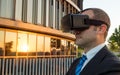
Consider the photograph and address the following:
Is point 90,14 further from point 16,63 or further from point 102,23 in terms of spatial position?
point 16,63

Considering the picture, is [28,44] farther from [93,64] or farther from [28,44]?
[93,64]

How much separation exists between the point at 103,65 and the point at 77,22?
1.87 ft

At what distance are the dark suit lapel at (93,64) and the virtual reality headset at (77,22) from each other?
311 millimetres

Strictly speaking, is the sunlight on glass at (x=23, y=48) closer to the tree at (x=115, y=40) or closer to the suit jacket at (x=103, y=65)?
the suit jacket at (x=103, y=65)

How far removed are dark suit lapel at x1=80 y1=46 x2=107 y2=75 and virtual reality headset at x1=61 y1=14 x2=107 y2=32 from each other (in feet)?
1.02

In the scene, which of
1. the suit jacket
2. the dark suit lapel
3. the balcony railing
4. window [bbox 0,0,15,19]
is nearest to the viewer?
the suit jacket

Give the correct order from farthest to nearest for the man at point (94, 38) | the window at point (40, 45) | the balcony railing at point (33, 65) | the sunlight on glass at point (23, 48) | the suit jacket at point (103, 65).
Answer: the window at point (40, 45) < the sunlight on glass at point (23, 48) < the balcony railing at point (33, 65) < the man at point (94, 38) < the suit jacket at point (103, 65)

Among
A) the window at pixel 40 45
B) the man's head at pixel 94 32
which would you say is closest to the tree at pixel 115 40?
the window at pixel 40 45

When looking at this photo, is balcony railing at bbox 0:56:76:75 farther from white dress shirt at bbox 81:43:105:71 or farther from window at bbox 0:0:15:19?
white dress shirt at bbox 81:43:105:71

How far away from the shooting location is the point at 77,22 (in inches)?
138

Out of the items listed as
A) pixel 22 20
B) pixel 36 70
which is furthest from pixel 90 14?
pixel 36 70

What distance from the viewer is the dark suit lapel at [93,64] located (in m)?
3.23

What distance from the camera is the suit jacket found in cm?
303

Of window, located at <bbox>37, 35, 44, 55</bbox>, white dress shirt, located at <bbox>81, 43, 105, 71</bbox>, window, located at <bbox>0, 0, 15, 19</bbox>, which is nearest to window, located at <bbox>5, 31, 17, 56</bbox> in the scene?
window, located at <bbox>0, 0, 15, 19</bbox>
